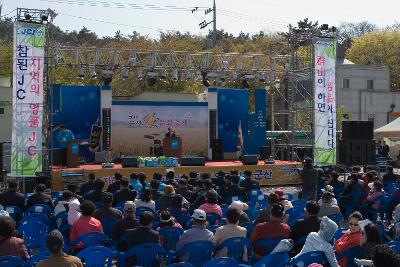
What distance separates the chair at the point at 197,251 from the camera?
5.99 metres

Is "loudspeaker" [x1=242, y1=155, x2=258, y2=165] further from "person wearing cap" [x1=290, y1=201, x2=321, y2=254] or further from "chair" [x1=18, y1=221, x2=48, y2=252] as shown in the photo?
"person wearing cap" [x1=290, y1=201, x2=321, y2=254]

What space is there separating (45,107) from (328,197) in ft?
34.0

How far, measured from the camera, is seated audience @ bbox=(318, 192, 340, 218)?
7805mm

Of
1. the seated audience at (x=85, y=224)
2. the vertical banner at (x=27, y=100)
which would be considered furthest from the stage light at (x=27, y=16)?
the seated audience at (x=85, y=224)

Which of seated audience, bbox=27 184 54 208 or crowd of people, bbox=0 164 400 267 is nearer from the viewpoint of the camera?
crowd of people, bbox=0 164 400 267

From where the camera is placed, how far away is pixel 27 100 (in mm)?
15242

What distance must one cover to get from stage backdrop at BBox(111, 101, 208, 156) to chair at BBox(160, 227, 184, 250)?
16.2m

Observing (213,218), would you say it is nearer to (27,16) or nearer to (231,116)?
(27,16)

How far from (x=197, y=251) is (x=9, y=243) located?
1833mm

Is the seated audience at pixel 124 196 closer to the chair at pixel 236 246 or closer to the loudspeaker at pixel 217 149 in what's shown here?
the chair at pixel 236 246

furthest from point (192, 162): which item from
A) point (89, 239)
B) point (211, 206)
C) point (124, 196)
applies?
point (89, 239)

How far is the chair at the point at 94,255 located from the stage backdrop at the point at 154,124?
1750cm

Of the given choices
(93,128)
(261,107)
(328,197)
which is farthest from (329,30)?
(328,197)

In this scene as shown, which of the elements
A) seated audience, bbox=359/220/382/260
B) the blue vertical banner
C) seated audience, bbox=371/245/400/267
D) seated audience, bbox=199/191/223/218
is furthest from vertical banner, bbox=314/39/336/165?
seated audience, bbox=371/245/400/267
